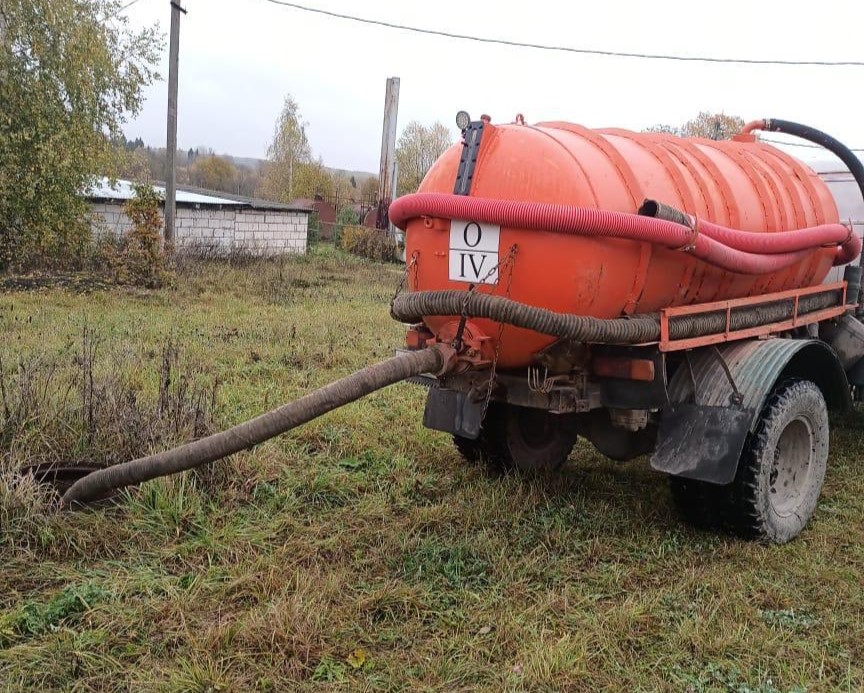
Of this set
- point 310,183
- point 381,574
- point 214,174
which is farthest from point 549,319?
point 214,174

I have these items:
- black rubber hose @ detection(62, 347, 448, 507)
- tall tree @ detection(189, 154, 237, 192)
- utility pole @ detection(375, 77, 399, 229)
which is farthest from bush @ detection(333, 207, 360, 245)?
tall tree @ detection(189, 154, 237, 192)

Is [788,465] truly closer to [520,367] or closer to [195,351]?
[520,367]

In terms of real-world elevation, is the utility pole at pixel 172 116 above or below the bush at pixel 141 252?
above

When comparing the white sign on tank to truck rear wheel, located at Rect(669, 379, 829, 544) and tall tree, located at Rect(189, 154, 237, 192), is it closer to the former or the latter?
truck rear wheel, located at Rect(669, 379, 829, 544)

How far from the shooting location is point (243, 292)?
12.5 meters

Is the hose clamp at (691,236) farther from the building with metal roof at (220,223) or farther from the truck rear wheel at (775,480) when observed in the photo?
the building with metal roof at (220,223)

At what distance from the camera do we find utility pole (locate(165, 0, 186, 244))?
13.2 m

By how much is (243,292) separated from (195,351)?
199 inches

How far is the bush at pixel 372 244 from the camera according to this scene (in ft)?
71.0

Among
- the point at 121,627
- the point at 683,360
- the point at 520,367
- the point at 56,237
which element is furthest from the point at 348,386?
the point at 56,237

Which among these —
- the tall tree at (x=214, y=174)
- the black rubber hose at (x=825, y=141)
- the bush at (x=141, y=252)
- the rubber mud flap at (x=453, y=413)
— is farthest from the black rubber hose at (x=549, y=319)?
the tall tree at (x=214, y=174)

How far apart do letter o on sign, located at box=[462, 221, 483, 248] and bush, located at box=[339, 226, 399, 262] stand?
716 inches

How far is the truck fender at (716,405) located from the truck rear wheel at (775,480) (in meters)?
0.12

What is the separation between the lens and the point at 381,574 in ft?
11.8
